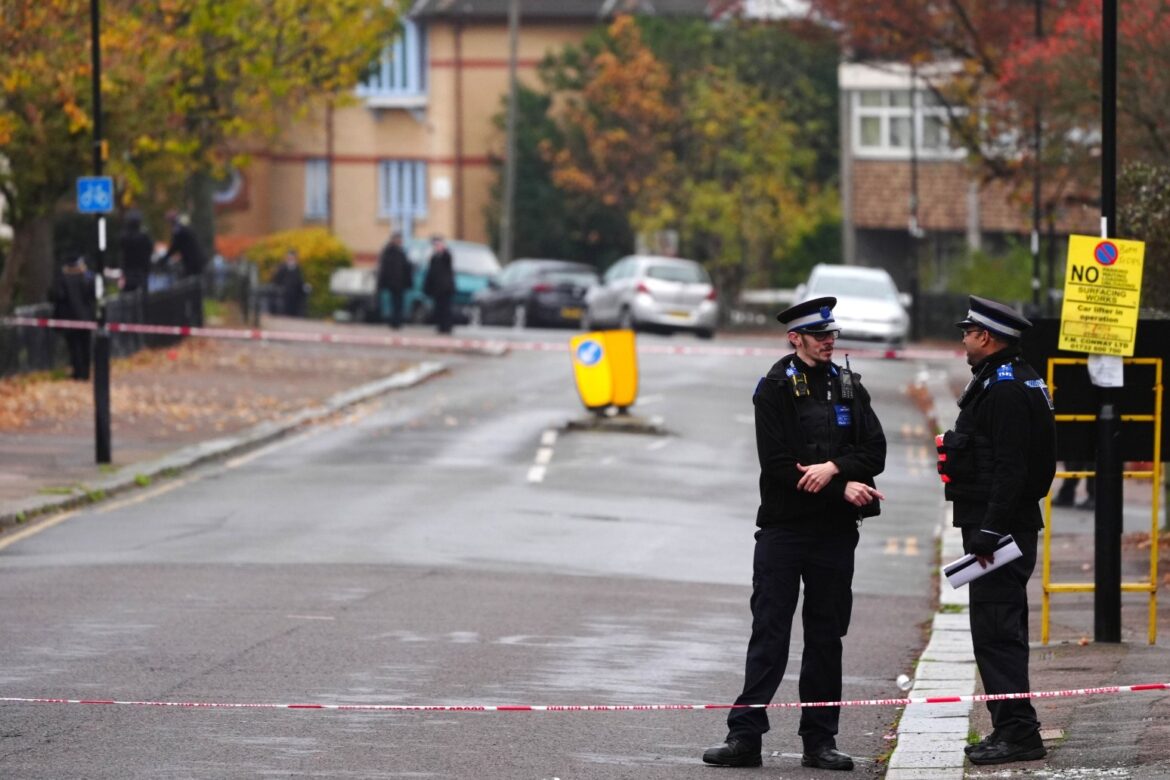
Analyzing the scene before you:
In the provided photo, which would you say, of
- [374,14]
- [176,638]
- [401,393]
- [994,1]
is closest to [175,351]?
[401,393]

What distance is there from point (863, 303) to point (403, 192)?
29.0m

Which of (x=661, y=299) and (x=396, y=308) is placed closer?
(x=396, y=308)

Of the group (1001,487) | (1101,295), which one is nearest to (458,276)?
(1101,295)

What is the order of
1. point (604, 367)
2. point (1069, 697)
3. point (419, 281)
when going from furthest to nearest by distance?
point (419, 281) < point (604, 367) < point (1069, 697)

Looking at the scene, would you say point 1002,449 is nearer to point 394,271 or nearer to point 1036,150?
point 1036,150

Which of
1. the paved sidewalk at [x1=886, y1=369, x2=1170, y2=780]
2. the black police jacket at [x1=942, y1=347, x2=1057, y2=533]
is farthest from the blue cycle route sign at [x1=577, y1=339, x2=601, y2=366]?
the black police jacket at [x1=942, y1=347, x2=1057, y2=533]

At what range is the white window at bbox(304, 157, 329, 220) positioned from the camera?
2549 inches

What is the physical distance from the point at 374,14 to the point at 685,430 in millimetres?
13244

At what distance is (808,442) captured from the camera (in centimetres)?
848

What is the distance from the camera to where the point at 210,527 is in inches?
643

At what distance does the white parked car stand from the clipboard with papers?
2724cm

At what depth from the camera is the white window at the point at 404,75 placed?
62.3 metres

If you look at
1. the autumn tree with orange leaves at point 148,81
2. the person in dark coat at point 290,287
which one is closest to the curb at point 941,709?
the autumn tree with orange leaves at point 148,81

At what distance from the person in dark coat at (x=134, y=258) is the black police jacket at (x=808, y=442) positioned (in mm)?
24089
